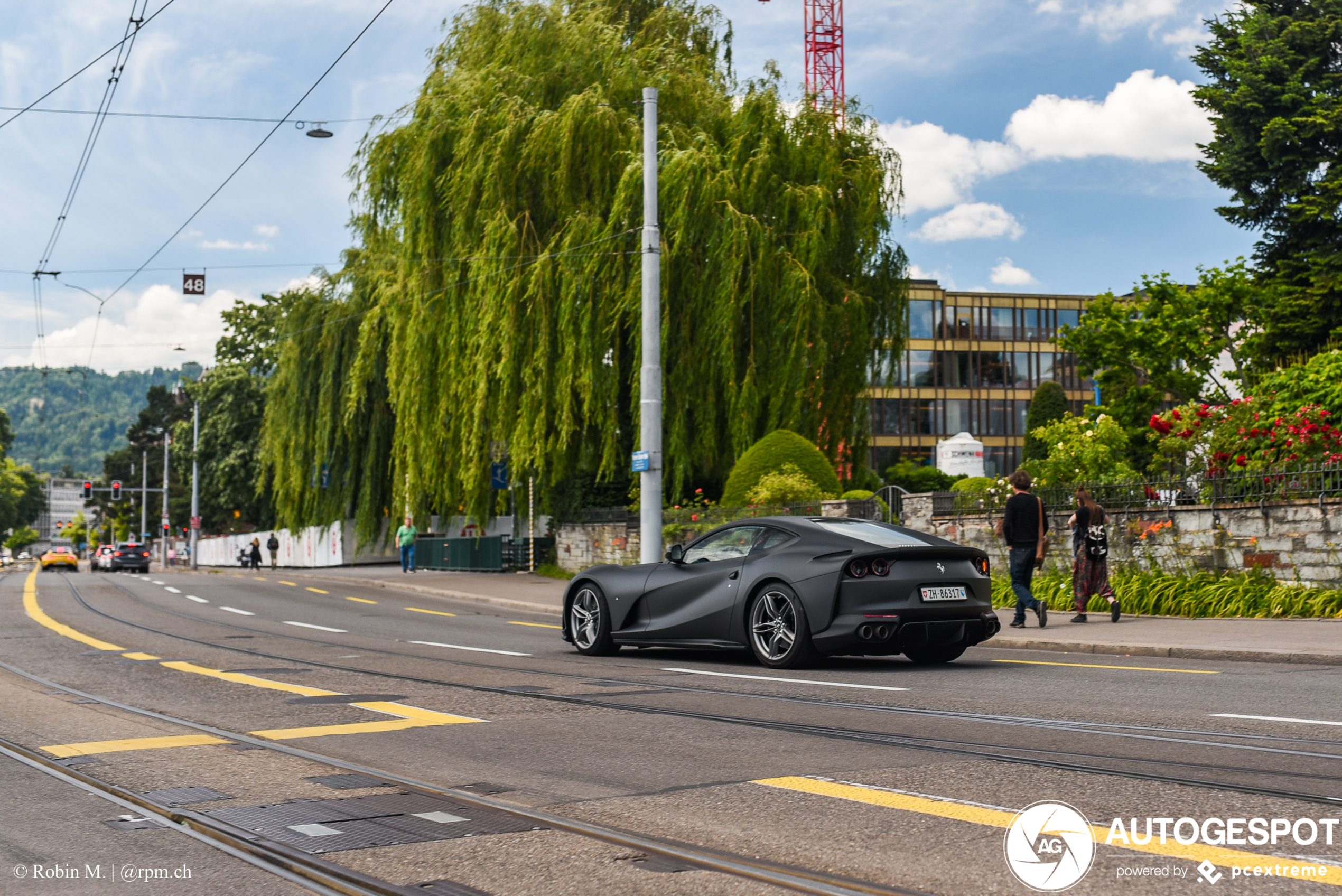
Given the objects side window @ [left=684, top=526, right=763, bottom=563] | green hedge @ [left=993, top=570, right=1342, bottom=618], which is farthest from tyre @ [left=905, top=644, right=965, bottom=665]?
green hedge @ [left=993, top=570, right=1342, bottom=618]

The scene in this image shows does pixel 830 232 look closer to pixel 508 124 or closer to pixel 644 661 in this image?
pixel 508 124

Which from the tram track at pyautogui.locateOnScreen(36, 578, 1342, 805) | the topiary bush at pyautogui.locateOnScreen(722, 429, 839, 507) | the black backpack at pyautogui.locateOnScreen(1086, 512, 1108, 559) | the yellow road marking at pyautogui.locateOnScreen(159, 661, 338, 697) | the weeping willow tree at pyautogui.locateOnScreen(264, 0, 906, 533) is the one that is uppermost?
the weeping willow tree at pyautogui.locateOnScreen(264, 0, 906, 533)

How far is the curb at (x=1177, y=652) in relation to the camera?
36.1 ft

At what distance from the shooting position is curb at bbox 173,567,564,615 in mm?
21562

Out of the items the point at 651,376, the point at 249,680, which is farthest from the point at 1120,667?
the point at 651,376

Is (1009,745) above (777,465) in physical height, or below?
below

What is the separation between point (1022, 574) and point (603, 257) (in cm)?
1416

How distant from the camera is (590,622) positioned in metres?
12.5

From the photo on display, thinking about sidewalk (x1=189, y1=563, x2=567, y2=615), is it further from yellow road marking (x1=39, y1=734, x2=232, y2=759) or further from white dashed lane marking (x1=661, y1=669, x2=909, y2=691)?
yellow road marking (x1=39, y1=734, x2=232, y2=759)

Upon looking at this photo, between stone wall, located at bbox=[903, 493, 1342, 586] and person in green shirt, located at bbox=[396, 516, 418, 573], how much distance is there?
2073 cm

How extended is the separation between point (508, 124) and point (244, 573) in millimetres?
20904

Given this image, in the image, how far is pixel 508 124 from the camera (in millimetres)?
27484

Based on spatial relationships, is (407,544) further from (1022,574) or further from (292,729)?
(292,729)

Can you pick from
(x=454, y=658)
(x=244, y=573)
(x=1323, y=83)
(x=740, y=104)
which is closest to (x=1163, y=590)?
(x=454, y=658)
